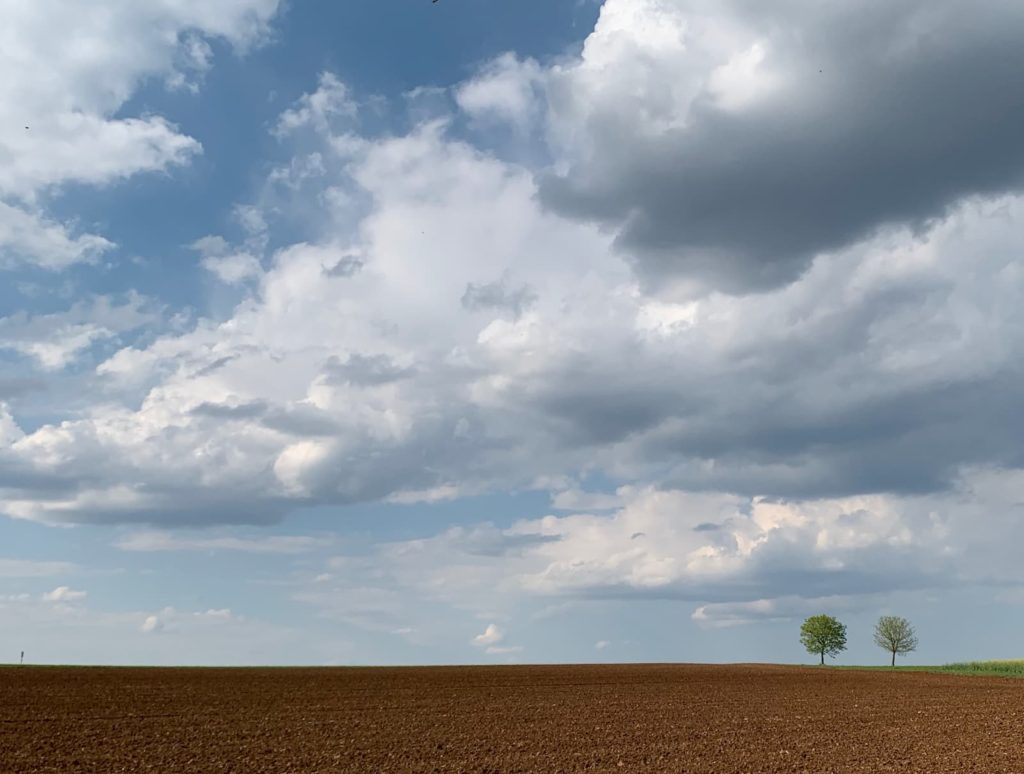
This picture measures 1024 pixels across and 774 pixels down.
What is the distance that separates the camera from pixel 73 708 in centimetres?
4097

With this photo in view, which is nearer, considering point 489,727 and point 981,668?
point 489,727

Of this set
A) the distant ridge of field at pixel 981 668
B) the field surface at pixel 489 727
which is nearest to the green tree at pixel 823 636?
the distant ridge of field at pixel 981 668

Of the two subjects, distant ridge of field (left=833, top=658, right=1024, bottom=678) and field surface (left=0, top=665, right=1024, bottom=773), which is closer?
field surface (left=0, top=665, right=1024, bottom=773)

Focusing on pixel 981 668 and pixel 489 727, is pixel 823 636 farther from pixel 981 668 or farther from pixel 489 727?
pixel 489 727

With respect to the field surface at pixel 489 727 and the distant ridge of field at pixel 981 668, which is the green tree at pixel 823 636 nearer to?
the distant ridge of field at pixel 981 668

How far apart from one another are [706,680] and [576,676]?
9.86m

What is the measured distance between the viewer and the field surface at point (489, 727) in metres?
27.9

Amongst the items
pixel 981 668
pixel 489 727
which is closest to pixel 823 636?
pixel 981 668

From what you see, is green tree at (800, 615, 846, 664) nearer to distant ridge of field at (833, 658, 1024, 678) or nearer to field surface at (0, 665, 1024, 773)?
distant ridge of field at (833, 658, 1024, 678)

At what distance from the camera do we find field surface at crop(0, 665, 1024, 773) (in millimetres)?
27906

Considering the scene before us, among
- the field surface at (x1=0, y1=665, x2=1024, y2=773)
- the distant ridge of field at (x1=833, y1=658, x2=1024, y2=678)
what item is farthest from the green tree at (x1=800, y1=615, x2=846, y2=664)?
the field surface at (x1=0, y1=665, x2=1024, y2=773)

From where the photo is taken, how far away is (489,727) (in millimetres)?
35594

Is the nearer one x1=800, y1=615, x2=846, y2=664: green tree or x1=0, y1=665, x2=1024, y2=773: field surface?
x1=0, y1=665, x2=1024, y2=773: field surface

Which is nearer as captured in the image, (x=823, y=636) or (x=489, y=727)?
(x=489, y=727)
